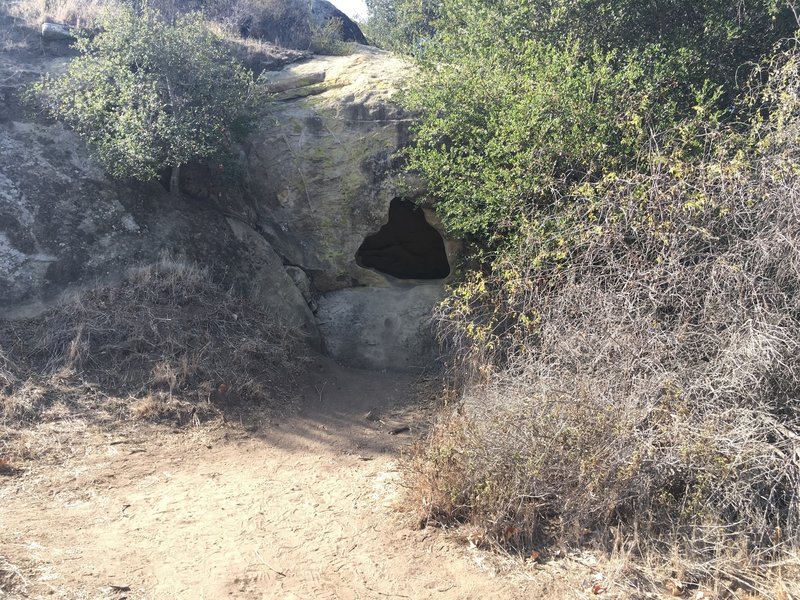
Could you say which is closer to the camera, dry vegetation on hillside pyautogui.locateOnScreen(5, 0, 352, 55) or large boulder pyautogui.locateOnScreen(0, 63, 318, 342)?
large boulder pyautogui.locateOnScreen(0, 63, 318, 342)

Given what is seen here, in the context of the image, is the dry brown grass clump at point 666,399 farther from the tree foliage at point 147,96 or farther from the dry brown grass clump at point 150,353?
the tree foliage at point 147,96

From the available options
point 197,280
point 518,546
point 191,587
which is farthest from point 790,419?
point 197,280

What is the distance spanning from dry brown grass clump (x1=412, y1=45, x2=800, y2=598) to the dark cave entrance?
4668 millimetres

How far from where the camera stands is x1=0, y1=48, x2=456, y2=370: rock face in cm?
829

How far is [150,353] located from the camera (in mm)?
7297

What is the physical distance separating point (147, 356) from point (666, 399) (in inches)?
191

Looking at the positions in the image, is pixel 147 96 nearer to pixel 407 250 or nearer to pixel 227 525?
pixel 407 250

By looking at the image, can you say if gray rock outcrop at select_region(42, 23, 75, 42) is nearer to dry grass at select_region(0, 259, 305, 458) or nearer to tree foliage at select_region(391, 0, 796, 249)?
dry grass at select_region(0, 259, 305, 458)

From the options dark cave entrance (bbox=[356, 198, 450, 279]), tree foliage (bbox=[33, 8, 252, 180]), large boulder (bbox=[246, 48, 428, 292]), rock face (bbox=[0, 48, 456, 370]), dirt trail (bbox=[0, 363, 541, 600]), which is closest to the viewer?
dirt trail (bbox=[0, 363, 541, 600])

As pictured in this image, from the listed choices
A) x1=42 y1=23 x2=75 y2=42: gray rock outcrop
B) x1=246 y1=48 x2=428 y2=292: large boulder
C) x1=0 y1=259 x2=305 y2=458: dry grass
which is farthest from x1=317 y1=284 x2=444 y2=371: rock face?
x1=42 y1=23 x2=75 y2=42: gray rock outcrop

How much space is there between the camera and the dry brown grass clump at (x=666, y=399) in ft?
15.5

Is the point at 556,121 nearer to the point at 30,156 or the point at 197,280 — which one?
the point at 197,280

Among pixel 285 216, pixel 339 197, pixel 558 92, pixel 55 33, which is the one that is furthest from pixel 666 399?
pixel 55 33

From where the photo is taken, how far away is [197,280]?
8.21m
